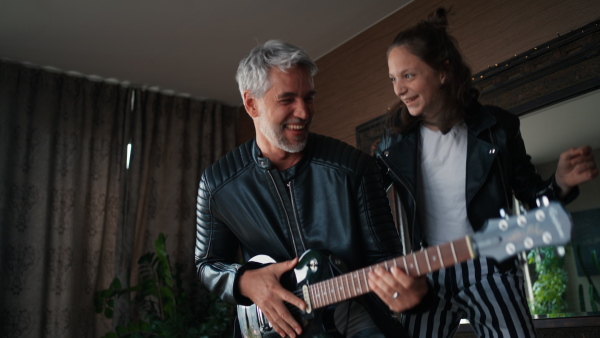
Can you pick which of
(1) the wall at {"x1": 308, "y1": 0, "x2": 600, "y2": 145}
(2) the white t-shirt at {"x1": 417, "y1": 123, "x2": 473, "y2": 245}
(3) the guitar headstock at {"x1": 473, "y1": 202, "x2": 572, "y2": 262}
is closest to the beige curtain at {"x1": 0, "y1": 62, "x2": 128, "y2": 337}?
(1) the wall at {"x1": 308, "y1": 0, "x2": 600, "y2": 145}

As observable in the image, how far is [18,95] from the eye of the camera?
3.98 meters

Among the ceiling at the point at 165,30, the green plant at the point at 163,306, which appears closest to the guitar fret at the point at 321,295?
the ceiling at the point at 165,30

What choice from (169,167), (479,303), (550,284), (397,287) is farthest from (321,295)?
(169,167)

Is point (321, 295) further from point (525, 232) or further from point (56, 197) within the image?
point (56, 197)

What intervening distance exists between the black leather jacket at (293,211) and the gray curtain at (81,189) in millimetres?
2511

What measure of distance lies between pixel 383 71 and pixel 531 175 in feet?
6.35

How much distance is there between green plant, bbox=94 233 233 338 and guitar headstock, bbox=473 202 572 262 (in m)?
3.03

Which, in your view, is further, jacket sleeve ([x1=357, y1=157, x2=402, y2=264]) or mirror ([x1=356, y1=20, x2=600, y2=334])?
mirror ([x1=356, y1=20, x2=600, y2=334])

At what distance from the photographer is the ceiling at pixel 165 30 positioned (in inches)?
131

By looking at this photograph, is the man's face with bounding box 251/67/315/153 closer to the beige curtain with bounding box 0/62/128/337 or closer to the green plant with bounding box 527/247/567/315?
the green plant with bounding box 527/247/567/315

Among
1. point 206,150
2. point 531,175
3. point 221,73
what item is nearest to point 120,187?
point 206,150

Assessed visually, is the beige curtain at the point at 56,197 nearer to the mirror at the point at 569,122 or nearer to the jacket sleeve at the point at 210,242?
the jacket sleeve at the point at 210,242

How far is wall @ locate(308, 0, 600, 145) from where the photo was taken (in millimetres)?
2518

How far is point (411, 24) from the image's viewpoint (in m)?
3.24
